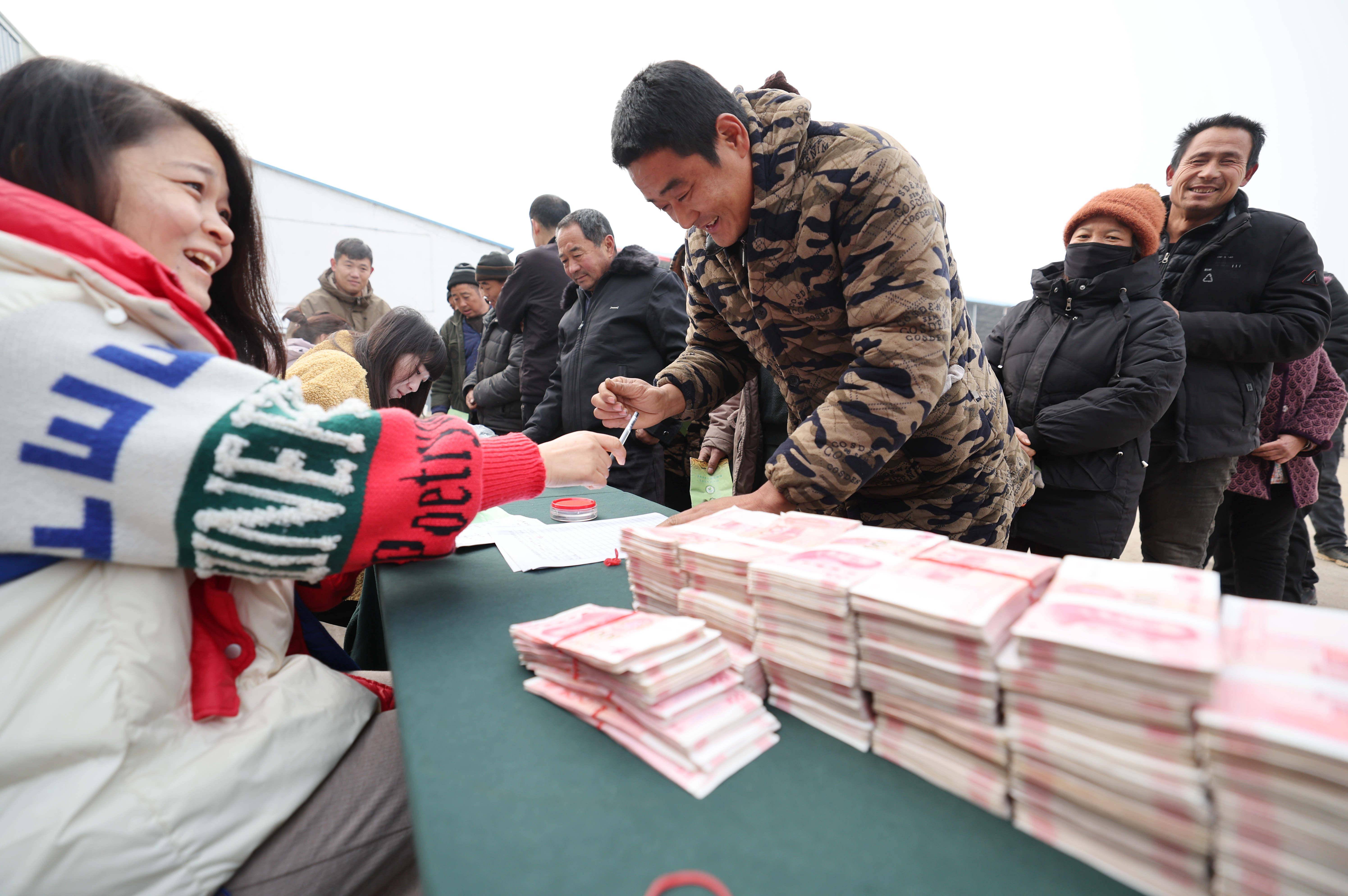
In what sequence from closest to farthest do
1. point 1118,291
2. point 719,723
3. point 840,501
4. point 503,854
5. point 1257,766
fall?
1. point 1257,766
2. point 503,854
3. point 719,723
4. point 840,501
5. point 1118,291

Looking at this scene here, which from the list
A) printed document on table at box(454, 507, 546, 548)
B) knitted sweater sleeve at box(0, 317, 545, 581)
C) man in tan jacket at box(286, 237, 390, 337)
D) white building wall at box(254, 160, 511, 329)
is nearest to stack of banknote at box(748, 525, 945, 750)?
knitted sweater sleeve at box(0, 317, 545, 581)

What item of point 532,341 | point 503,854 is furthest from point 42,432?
point 532,341

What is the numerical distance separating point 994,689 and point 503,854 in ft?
1.47

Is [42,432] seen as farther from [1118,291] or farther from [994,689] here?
[1118,291]

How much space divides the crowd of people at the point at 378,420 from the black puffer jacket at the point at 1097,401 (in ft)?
0.04

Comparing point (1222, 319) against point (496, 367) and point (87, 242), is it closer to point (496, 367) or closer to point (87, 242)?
point (87, 242)

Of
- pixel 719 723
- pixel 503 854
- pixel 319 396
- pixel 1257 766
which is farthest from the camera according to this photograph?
pixel 319 396

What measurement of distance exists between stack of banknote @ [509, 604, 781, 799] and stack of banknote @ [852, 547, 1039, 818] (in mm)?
137

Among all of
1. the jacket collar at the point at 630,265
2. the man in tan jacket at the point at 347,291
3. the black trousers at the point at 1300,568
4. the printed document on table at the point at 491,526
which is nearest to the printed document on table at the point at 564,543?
the printed document on table at the point at 491,526

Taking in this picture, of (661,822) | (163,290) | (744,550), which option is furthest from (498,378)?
(661,822)

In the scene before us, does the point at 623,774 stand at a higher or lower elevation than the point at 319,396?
lower

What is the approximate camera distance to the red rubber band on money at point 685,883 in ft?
1.54

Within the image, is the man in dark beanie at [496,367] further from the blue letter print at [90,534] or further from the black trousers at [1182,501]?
the black trousers at [1182,501]

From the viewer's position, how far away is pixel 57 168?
86cm
